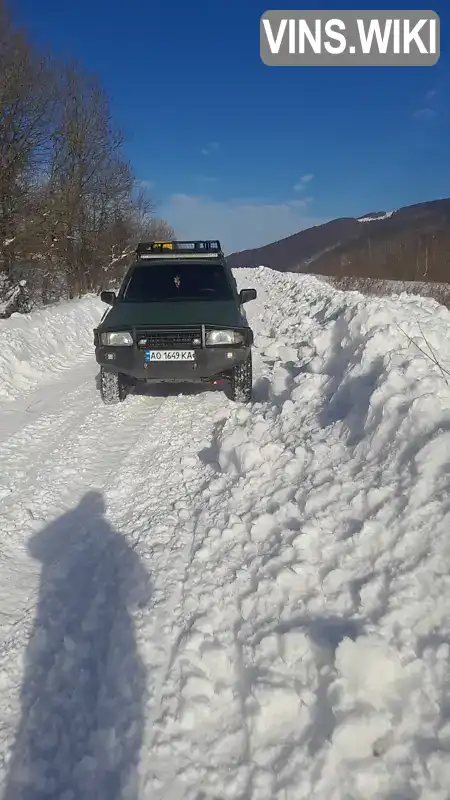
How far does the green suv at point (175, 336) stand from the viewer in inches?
212

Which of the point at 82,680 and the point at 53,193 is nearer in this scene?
the point at 82,680

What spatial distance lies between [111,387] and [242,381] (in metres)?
1.61

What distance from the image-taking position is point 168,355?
212 inches

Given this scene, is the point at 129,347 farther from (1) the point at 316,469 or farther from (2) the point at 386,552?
(2) the point at 386,552

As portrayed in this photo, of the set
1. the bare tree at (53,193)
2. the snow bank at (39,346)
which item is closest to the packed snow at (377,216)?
the bare tree at (53,193)

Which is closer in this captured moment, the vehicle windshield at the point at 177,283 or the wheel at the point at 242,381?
the wheel at the point at 242,381

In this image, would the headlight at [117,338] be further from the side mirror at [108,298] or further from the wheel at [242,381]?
the wheel at [242,381]

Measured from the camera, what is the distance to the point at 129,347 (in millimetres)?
5430

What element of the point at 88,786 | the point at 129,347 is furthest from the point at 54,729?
the point at 129,347

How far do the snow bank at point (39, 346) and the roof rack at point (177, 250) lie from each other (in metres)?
2.57

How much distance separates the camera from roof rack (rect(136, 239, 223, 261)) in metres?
6.89

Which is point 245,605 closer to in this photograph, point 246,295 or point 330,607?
point 330,607

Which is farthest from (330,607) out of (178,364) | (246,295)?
(246,295)

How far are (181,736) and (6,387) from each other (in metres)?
5.85
